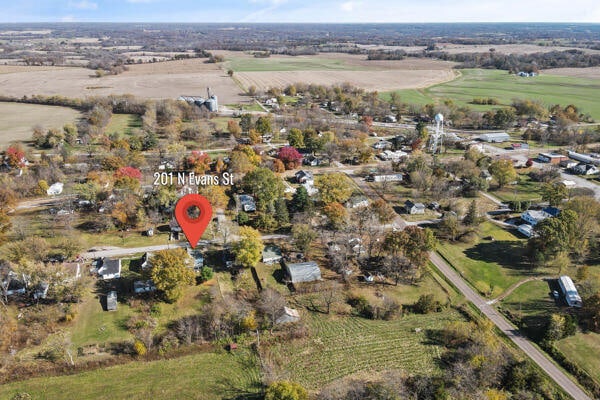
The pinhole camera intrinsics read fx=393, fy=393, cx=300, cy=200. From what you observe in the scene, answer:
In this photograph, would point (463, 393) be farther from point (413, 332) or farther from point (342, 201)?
point (342, 201)

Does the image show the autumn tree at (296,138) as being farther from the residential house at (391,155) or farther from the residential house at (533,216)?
the residential house at (533,216)

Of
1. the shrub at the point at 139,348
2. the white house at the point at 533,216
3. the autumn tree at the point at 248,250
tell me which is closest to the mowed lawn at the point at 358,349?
the autumn tree at the point at 248,250

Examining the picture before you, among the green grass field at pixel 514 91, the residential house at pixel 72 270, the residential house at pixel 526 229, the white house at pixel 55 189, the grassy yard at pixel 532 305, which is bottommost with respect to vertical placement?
the grassy yard at pixel 532 305

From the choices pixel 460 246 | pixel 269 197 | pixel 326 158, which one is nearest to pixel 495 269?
pixel 460 246

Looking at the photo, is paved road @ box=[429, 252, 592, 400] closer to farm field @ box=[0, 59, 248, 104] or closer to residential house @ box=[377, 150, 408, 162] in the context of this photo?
residential house @ box=[377, 150, 408, 162]

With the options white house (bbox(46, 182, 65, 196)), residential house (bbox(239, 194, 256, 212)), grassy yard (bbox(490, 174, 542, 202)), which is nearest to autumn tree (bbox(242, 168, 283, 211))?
residential house (bbox(239, 194, 256, 212))

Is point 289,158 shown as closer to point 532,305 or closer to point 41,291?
point 41,291
